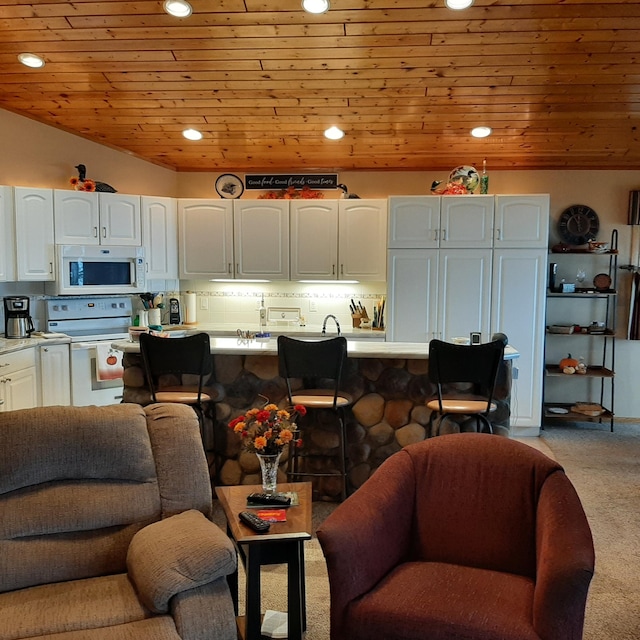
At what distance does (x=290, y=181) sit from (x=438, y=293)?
6.33 ft

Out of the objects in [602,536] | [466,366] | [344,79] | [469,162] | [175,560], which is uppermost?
[344,79]

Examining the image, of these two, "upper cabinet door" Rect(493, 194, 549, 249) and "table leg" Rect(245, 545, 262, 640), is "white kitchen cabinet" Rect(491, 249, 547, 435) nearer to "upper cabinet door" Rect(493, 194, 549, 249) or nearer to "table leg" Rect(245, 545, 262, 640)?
"upper cabinet door" Rect(493, 194, 549, 249)

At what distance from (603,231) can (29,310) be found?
532 centimetres

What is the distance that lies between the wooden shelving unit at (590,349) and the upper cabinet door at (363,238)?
1.62 metres

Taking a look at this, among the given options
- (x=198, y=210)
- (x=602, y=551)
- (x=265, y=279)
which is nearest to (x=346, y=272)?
(x=265, y=279)

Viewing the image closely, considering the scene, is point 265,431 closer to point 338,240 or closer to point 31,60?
point 31,60

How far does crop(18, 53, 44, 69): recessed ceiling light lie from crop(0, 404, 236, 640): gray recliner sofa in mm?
2965

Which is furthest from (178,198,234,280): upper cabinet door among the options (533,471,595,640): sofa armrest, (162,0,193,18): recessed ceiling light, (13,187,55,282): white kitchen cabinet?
(533,471,595,640): sofa armrest

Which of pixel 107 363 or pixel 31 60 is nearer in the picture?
pixel 31 60

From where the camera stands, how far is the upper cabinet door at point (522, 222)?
516 centimetres

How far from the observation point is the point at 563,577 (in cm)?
164

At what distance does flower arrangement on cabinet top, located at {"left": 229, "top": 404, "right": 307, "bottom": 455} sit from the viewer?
2.23 meters

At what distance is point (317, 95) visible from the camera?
4.40m

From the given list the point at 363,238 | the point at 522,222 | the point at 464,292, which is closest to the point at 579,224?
the point at 522,222
